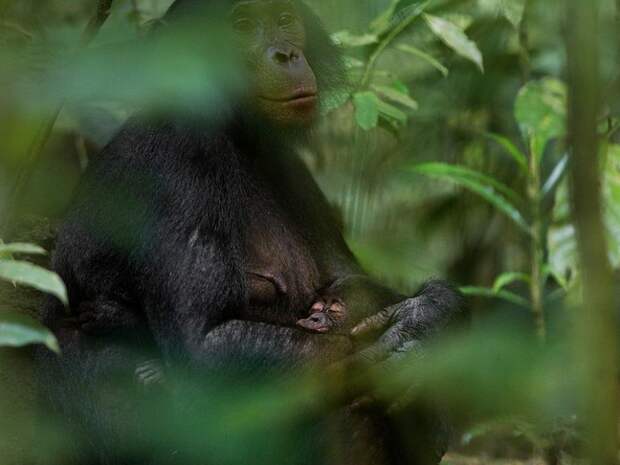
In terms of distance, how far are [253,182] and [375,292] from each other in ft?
2.17

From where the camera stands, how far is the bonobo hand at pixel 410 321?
3.41 meters

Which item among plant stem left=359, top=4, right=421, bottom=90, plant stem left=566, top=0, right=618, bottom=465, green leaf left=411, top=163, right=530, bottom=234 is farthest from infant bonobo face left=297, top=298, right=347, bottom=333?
plant stem left=566, top=0, right=618, bottom=465

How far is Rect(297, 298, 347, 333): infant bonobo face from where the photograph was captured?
3768mm

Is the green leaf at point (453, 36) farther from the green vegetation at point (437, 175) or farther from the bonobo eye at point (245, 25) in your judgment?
the bonobo eye at point (245, 25)

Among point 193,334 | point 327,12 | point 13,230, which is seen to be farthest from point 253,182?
point 327,12

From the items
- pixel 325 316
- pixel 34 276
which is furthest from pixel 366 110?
pixel 34 276

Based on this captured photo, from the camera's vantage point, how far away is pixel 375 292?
3982 millimetres

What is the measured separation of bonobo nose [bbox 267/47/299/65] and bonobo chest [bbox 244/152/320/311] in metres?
0.53

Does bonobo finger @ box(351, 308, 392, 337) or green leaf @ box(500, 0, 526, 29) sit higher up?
green leaf @ box(500, 0, 526, 29)

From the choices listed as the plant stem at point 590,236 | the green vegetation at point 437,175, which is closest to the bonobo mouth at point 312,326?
the green vegetation at point 437,175

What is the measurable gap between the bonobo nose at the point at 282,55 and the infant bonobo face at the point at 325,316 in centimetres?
96

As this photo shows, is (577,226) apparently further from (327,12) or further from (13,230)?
(13,230)

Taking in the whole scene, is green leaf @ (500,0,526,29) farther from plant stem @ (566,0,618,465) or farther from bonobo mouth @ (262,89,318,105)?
plant stem @ (566,0,618,465)

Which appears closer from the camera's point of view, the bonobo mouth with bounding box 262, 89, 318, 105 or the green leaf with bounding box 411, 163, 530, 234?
the bonobo mouth with bounding box 262, 89, 318, 105
